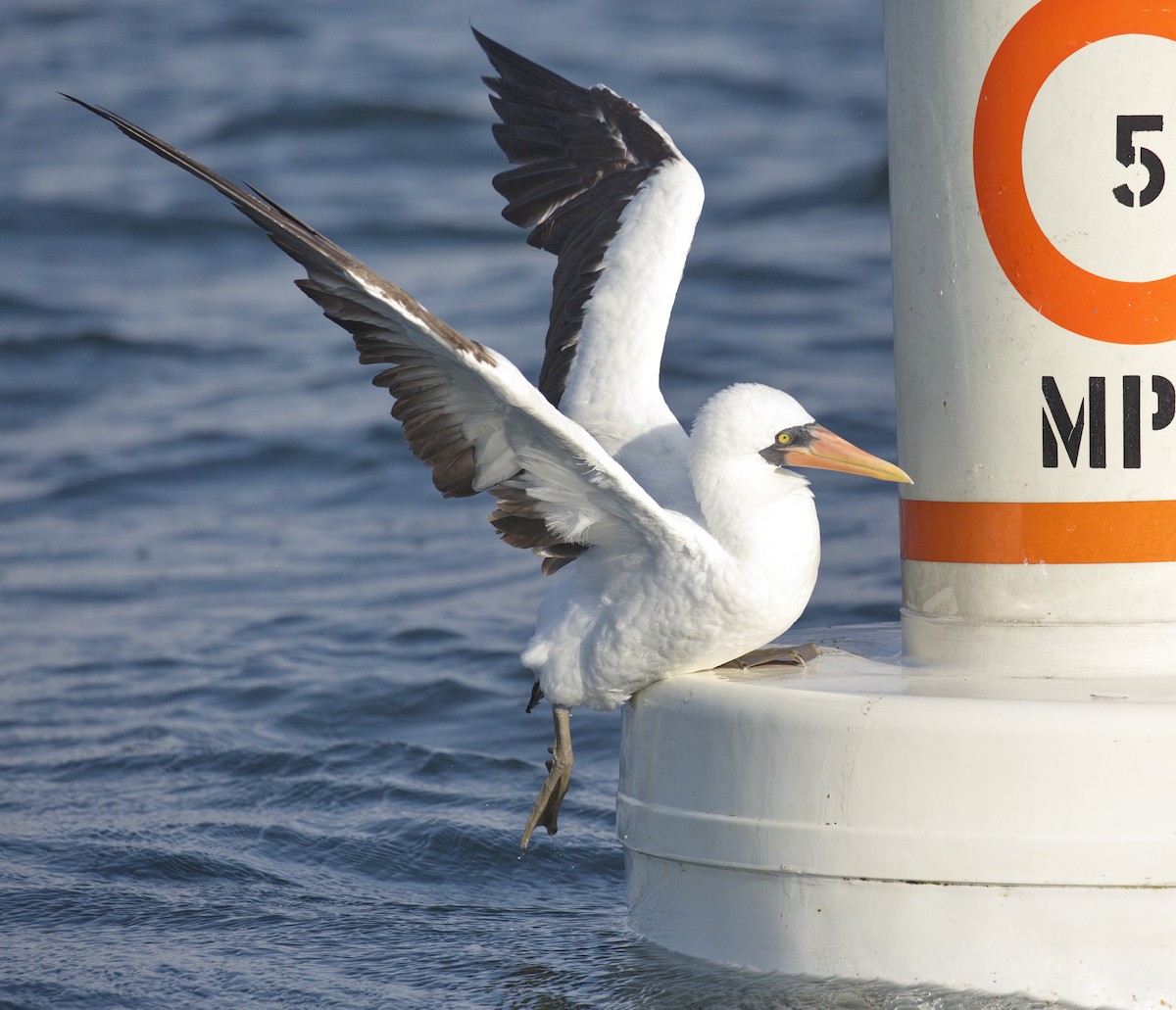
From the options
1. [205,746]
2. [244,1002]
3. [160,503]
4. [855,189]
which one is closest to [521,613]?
[205,746]

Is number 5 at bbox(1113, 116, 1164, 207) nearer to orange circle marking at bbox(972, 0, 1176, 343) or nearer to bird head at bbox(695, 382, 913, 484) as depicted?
orange circle marking at bbox(972, 0, 1176, 343)

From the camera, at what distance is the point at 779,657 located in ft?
11.5

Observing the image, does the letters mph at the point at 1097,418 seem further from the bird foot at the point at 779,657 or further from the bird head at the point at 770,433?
the bird foot at the point at 779,657

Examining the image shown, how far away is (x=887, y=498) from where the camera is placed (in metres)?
8.20

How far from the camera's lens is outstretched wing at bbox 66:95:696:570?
3.22 metres

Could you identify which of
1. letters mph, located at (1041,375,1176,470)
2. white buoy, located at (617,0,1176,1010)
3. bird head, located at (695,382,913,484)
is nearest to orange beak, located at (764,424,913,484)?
bird head, located at (695,382,913,484)

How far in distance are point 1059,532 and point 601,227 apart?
1932mm

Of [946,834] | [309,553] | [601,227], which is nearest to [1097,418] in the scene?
[946,834]

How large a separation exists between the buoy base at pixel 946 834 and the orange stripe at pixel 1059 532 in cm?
23

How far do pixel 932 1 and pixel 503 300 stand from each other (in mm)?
8287

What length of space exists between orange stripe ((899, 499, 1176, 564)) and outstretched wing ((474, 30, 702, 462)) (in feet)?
3.20

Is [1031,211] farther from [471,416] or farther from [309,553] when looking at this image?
[309,553]

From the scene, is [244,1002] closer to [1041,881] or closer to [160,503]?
[1041,881]

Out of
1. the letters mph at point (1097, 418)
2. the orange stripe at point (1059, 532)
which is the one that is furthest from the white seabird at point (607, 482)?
the letters mph at point (1097, 418)
